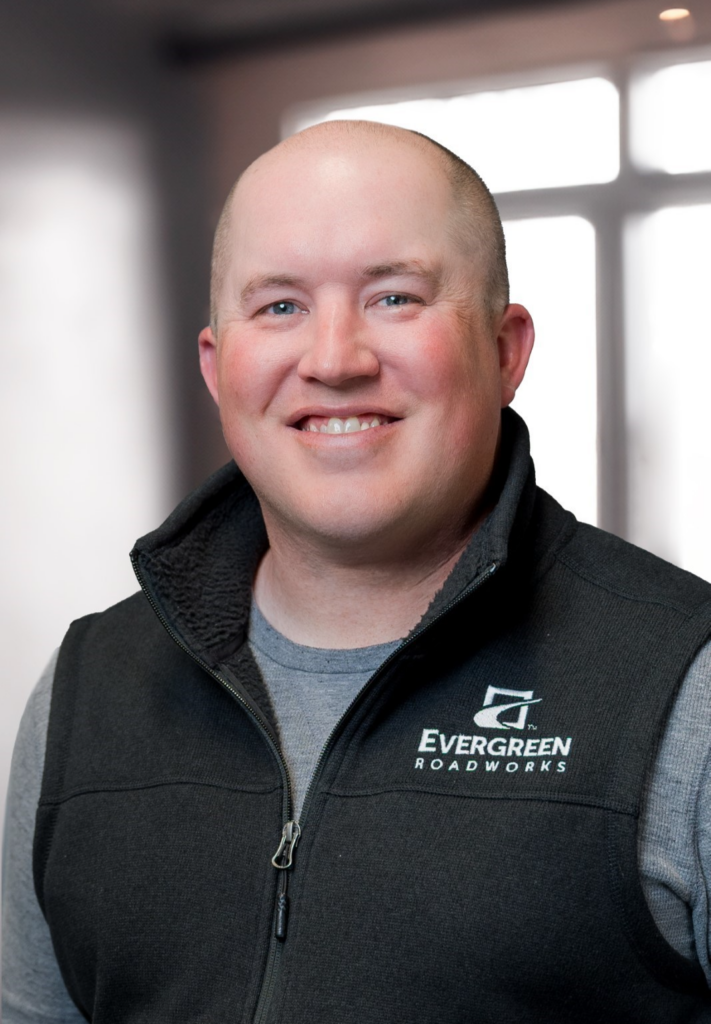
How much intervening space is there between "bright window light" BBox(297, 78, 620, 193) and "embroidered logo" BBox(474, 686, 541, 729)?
949 millimetres

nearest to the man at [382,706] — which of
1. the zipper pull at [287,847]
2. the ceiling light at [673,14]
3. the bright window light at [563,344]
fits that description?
the zipper pull at [287,847]

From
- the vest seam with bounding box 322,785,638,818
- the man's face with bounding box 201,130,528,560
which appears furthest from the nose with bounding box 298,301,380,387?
the vest seam with bounding box 322,785,638,818

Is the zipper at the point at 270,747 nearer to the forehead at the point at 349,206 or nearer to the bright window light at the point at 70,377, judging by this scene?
the forehead at the point at 349,206

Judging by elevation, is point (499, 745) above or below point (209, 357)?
below

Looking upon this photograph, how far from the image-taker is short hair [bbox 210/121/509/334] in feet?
4.43

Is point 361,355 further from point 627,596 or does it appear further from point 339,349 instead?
A: point 627,596

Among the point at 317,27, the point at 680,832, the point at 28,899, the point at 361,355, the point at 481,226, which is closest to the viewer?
the point at 680,832

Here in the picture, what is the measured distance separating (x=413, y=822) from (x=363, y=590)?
254 mm

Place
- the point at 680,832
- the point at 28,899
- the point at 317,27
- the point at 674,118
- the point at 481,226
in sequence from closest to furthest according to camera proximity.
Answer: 1. the point at 680,832
2. the point at 481,226
3. the point at 28,899
4. the point at 674,118
5. the point at 317,27

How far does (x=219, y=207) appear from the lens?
217 cm

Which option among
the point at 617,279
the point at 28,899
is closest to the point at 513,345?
the point at 617,279

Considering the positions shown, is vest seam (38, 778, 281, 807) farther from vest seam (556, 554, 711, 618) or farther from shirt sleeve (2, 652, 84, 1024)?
vest seam (556, 554, 711, 618)

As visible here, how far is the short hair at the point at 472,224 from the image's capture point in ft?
4.43

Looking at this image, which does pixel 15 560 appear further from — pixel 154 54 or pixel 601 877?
pixel 601 877
